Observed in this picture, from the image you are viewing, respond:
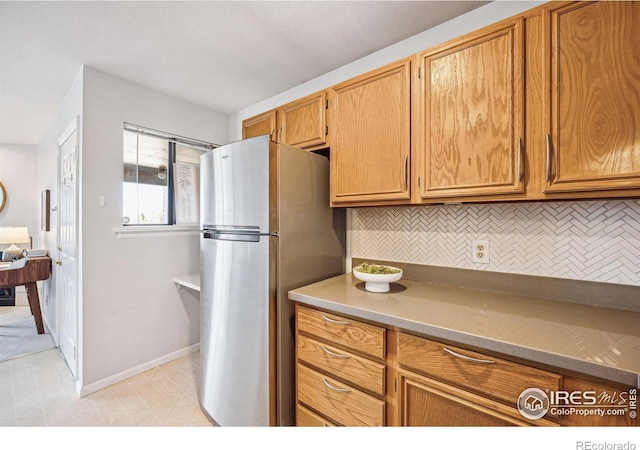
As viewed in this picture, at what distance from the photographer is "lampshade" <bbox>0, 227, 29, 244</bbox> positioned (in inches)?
144

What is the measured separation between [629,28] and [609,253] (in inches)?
33.7

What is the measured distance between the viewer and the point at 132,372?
231 cm

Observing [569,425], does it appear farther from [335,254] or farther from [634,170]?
[335,254]

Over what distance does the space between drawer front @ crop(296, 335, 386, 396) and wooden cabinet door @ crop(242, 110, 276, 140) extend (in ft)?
4.92

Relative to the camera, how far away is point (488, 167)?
47.8 inches

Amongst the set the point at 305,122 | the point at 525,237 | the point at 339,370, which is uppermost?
the point at 305,122

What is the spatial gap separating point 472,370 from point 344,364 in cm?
54

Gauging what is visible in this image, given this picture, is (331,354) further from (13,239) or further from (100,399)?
(13,239)

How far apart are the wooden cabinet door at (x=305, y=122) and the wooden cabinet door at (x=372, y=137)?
0.08 metres

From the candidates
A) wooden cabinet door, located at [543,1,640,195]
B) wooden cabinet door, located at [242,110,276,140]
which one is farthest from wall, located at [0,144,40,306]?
wooden cabinet door, located at [543,1,640,195]

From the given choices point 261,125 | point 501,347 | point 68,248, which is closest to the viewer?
point 501,347

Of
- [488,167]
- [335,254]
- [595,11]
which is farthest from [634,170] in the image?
[335,254]

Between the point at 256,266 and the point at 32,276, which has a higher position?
the point at 256,266

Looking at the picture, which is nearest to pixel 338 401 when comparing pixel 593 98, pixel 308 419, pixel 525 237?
pixel 308 419
